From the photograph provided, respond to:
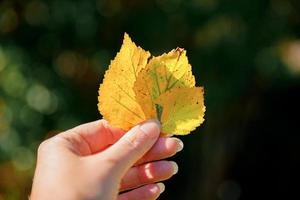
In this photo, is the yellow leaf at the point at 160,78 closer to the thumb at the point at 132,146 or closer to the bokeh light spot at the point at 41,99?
the thumb at the point at 132,146

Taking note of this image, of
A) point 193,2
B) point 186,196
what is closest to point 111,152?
point 193,2

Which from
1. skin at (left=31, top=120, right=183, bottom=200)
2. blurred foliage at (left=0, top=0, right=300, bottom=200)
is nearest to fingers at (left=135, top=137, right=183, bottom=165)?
skin at (left=31, top=120, right=183, bottom=200)

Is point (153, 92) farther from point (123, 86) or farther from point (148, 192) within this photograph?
point (148, 192)

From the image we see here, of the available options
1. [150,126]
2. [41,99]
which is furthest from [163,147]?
[41,99]

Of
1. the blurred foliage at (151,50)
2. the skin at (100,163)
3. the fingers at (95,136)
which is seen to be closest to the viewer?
the skin at (100,163)

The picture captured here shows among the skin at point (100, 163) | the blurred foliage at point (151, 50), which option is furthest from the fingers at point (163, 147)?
the blurred foliage at point (151, 50)

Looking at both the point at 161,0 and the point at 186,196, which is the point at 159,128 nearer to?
the point at 161,0
